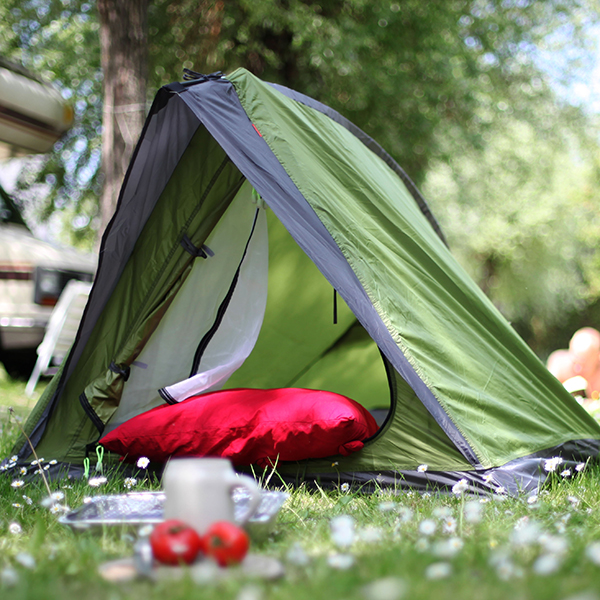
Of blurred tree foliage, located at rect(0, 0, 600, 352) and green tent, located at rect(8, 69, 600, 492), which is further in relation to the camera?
blurred tree foliage, located at rect(0, 0, 600, 352)

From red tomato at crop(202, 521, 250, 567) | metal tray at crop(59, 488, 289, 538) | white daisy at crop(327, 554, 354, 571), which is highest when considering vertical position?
red tomato at crop(202, 521, 250, 567)

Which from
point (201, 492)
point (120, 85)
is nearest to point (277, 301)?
point (201, 492)

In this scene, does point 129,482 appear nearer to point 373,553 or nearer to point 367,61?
point 373,553

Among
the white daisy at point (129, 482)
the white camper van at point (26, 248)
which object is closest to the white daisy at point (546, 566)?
the white daisy at point (129, 482)

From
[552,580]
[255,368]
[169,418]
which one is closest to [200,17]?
[255,368]

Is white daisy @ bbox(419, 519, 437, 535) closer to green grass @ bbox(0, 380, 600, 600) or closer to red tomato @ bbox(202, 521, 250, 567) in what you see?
green grass @ bbox(0, 380, 600, 600)

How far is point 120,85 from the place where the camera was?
4.55 m

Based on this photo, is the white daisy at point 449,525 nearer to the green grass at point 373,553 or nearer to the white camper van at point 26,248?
the green grass at point 373,553

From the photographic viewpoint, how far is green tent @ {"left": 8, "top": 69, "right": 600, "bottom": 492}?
2115mm

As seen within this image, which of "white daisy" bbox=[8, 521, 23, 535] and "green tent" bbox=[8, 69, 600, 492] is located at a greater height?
"green tent" bbox=[8, 69, 600, 492]

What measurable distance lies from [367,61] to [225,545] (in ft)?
20.5

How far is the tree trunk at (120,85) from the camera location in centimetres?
441

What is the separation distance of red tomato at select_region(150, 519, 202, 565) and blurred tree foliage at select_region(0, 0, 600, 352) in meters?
5.34

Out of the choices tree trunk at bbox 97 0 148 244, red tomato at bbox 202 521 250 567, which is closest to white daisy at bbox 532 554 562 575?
red tomato at bbox 202 521 250 567
